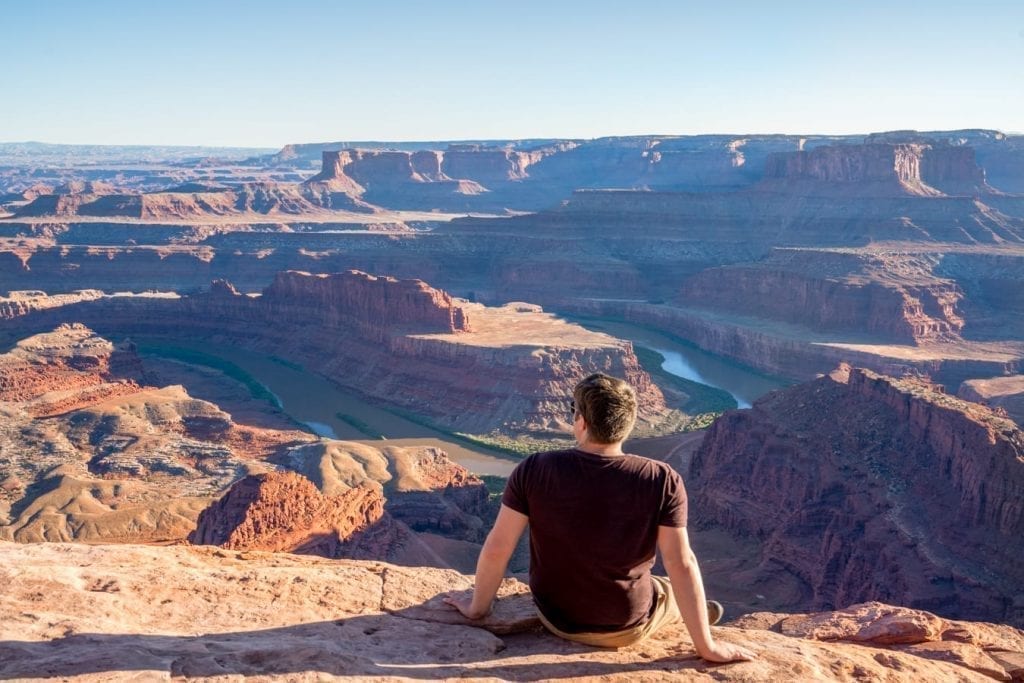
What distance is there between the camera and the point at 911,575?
29828mm

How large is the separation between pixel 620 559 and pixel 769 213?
128 meters

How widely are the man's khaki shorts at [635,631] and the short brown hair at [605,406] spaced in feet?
6.08

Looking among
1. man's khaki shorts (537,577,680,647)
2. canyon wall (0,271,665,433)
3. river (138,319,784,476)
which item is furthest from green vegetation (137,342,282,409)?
man's khaki shorts (537,577,680,647)

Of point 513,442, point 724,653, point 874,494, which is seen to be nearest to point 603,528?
point 724,653

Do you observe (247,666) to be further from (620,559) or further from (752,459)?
(752,459)

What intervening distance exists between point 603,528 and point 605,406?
3.44 feet

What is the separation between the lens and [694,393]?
74000 mm

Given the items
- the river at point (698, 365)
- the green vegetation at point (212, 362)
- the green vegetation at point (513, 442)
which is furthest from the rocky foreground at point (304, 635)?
the river at point (698, 365)

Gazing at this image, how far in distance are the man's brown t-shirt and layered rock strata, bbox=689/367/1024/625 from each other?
23.4m

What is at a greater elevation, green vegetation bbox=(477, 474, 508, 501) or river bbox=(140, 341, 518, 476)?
green vegetation bbox=(477, 474, 508, 501)

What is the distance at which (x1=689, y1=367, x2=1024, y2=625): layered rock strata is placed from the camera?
98.0 ft

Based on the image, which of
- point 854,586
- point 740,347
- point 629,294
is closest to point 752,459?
point 854,586

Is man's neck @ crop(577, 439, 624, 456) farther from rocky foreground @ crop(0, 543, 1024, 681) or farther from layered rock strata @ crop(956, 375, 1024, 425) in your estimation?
layered rock strata @ crop(956, 375, 1024, 425)

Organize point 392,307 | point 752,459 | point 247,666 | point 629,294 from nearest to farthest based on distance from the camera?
point 247,666
point 752,459
point 392,307
point 629,294
